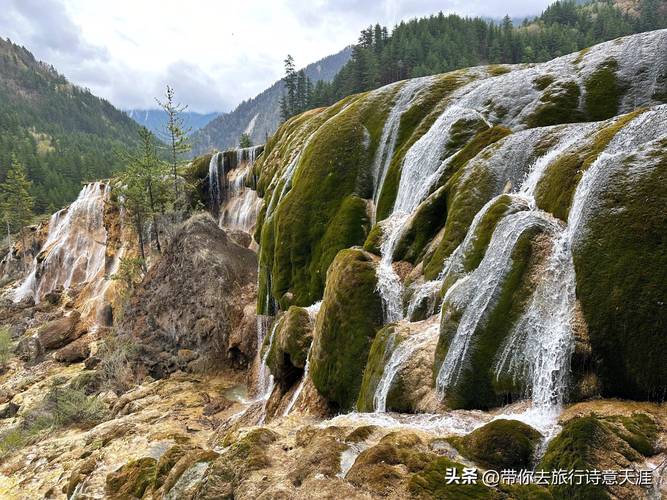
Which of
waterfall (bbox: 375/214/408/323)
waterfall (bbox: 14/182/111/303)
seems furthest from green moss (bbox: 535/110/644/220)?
waterfall (bbox: 14/182/111/303)

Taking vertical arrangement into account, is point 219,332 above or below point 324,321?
below

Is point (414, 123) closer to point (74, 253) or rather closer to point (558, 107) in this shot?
point (558, 107)

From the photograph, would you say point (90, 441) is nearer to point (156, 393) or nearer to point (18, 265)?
point (156, 393)

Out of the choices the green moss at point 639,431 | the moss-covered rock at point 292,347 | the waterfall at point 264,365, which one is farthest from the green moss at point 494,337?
the waterfall at point 264,365

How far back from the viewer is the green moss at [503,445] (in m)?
7.63

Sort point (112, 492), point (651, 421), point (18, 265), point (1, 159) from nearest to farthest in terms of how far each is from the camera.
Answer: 1. point (651, 421)
2. point (112, 492)
3. point (18, 265)
4. point (1, 159)

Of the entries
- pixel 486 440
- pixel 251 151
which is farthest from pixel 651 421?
pixel 251 151

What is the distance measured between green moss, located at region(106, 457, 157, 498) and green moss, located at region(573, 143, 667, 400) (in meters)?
Answer: 11.3

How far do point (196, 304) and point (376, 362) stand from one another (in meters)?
20.2

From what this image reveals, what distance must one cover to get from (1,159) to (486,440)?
14813 centimetres

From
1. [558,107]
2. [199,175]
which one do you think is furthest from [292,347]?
[199,175]

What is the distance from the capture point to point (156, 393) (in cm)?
2627

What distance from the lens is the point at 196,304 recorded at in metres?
30.8

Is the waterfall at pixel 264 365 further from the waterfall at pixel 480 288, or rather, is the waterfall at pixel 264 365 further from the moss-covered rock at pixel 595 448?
the moss-covered rock at pixel 595 448
